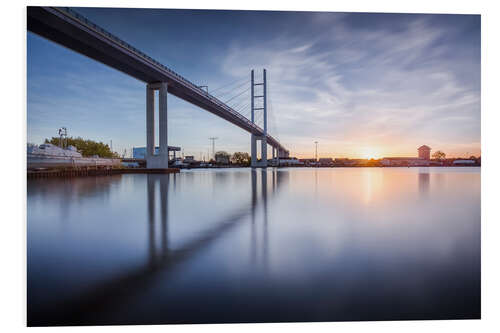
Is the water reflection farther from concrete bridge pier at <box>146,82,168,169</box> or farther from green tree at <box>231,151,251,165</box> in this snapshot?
green tree at <box>231,151,251,165</box>

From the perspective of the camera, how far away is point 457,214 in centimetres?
358

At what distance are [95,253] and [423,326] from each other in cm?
201

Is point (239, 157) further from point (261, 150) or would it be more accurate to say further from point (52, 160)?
point (52, 160)

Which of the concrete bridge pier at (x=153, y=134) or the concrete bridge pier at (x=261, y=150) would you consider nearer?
the concrete bridge pier at (x=153, y=134)

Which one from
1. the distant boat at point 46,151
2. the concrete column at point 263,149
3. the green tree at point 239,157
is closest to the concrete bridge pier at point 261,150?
the concrete column at point 263,149

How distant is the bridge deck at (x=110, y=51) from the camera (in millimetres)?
6463

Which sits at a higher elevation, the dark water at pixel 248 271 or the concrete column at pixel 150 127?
the concrete column at pixel 150 127

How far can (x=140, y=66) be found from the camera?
12.9 m

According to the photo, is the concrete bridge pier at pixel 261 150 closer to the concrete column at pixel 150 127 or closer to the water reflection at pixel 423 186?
the concrete column at pixel 150 127

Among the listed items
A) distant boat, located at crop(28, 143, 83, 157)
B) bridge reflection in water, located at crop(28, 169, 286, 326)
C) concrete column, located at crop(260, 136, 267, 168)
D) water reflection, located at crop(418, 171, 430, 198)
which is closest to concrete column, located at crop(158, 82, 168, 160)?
distant boat, located at crop(28, 143, 83, 157)

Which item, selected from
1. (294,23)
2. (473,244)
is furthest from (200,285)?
(294,23)

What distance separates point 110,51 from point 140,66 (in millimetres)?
2114

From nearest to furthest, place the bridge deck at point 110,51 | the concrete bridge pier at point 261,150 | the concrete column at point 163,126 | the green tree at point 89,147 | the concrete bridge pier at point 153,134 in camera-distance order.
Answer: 1. the bridge deck at point 110,51
2. the concrete column at point 163,126
3. the concrete bridge pier at point 153,134
4. the concrete bridge pier at point 261,150
5. the green tree at point 89,147
